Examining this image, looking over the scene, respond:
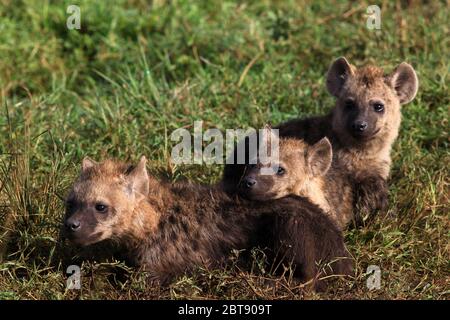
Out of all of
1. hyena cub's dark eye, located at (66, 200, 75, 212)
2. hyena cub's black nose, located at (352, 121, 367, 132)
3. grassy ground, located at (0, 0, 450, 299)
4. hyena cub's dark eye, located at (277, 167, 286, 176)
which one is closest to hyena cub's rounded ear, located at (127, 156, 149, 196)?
hyena cub's dark eye, located at (66, 200, 75, 212)

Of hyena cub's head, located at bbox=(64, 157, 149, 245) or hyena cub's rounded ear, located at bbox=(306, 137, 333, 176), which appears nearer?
hyena cub's head, located at bbox=(64, 157, 149, 245)

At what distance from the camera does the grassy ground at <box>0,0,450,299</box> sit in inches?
234

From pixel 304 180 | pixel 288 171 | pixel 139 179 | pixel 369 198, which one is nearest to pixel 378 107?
pixel 369 198

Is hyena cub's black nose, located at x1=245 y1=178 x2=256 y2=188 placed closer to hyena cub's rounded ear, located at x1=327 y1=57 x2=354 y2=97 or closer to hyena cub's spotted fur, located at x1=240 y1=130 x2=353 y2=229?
hyena cub's spotted fur, located at x1=240 y1=130 x2=353 y2=229

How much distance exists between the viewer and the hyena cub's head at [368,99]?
7.13 m

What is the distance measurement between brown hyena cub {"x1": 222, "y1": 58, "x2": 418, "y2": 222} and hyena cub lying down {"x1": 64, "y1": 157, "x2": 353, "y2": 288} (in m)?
0.91

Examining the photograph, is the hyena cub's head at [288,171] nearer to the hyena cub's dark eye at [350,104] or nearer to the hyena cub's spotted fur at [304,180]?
the hyena cub's spotted fur at [304,180]

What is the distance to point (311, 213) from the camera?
597 cm

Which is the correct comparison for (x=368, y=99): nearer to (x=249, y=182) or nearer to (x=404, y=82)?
(x=404, y=82)

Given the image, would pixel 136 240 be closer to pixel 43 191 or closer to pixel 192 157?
pixel 43 191

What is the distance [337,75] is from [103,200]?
2.57 m

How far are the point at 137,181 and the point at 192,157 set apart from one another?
58.1 inches

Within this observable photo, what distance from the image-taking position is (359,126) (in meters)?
7.03

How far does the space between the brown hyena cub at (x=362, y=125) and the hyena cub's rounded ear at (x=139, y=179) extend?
112cm
